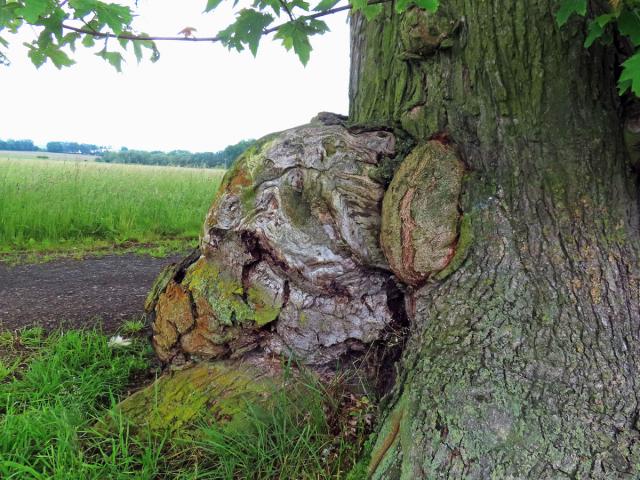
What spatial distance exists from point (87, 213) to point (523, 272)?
5931 mm

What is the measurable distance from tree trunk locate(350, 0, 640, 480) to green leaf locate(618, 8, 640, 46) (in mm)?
263

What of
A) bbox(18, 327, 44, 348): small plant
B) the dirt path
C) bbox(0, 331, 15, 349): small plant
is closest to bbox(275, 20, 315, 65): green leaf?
the dirt path

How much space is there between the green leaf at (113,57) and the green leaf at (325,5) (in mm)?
1307

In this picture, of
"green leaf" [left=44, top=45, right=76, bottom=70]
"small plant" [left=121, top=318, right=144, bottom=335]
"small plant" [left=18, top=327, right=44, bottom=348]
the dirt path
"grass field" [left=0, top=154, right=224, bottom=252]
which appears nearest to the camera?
"green leaf" [left=44, top=45, right=76, bottom=70]

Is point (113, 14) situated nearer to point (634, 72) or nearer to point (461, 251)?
point (461, 251)

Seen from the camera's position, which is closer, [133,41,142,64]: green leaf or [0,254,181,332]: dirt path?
[133,41,142,64]: green leaf

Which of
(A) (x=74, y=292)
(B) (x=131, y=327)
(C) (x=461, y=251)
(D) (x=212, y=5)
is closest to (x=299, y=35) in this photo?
(D) (x=212, y=5)

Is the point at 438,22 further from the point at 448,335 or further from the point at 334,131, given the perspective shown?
the point at 448,335

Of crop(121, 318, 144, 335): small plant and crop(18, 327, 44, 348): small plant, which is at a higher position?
crop(121, 318, 144, 335): small plant

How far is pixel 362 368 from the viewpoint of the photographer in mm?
2127

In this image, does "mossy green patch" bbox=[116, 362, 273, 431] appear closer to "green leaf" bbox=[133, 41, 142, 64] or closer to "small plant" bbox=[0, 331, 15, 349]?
"small plant" bbox=[0, 331, 15, 349]

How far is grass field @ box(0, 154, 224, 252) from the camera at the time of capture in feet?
19.1

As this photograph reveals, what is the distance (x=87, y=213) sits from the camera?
6.31 m

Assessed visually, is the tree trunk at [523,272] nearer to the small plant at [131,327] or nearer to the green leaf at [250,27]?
the green leaf at [250,27]
